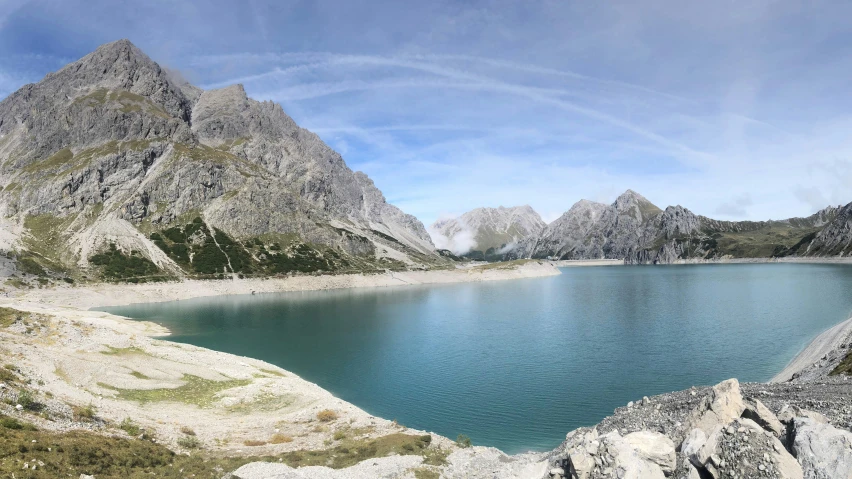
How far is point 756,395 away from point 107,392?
1991 inches

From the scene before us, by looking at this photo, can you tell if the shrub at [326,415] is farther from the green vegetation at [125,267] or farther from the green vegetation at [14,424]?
the green vegetation at [125,267]

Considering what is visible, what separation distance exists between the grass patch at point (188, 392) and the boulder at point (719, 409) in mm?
38081

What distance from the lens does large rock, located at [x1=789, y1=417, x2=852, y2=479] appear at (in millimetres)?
14672

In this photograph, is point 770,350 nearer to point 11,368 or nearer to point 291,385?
point 291,385

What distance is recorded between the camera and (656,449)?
1756 cm

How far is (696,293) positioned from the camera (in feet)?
466

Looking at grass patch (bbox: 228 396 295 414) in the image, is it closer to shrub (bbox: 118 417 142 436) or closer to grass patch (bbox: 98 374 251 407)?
grass patch (bbox: 98 374 251 407)

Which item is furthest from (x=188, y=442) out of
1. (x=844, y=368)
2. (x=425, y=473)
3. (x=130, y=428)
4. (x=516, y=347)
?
(x=516, y=347)

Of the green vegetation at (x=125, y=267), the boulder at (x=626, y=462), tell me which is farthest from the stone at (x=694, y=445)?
the green vegetation at (x=125, y=267)

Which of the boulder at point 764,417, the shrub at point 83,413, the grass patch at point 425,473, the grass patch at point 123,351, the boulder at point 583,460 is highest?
the boulder at point 764,417

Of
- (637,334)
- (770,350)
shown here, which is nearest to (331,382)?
(637,334)

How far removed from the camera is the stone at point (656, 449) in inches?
678

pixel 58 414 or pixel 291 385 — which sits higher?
pixel 58 414

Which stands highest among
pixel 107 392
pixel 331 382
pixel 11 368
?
pixel 11 368
